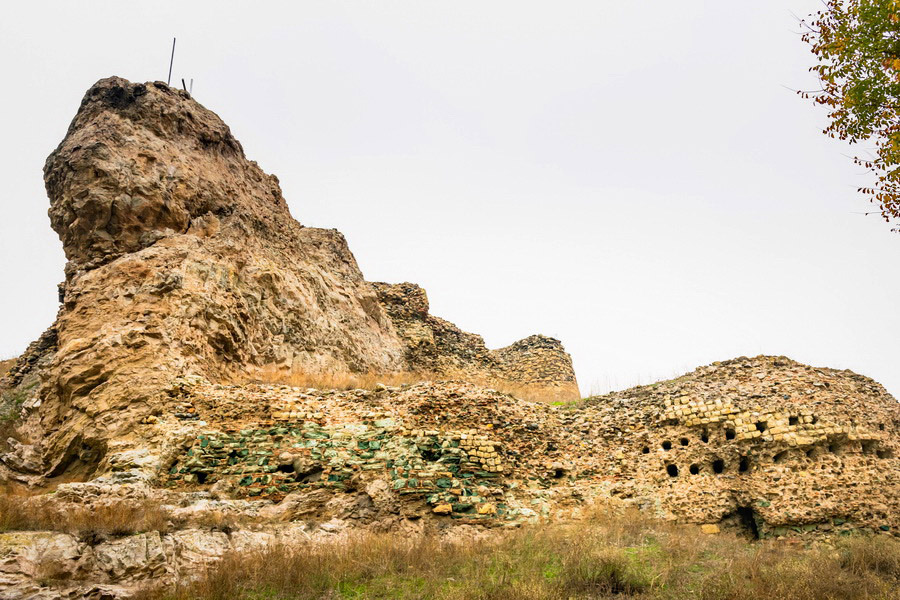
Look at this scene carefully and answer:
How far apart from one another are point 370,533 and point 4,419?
1047 centimetres

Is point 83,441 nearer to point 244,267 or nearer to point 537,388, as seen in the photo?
point 244,267

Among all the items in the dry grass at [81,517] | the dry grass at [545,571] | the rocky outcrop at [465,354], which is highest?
the rocky outcrop at [465,354]

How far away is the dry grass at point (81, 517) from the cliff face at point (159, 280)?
85.6 inches

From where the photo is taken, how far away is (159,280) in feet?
41.8

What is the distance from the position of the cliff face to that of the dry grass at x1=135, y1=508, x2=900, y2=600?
15.9 feet

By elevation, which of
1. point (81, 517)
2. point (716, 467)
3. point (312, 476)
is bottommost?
point (81, 517)

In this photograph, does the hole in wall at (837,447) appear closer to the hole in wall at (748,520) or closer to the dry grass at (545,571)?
the hole in wall at (748,520)

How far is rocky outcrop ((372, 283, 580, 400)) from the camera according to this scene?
72.6ft

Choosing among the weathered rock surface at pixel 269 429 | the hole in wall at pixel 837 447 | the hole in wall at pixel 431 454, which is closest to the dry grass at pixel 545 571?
the weathered rock surface at pixel 269 429

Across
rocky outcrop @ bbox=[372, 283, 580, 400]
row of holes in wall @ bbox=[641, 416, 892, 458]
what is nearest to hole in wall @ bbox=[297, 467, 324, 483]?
row of holes in wall @ bbox=[641, 416, 892, 458]

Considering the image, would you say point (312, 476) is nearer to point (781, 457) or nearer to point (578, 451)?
point (578, 451)

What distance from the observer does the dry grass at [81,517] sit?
6.84 m

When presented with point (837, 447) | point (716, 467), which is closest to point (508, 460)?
point (716, 467)

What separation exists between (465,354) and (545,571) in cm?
1601
